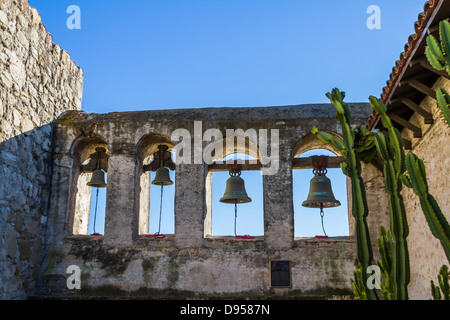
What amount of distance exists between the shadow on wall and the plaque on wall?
3.74 m

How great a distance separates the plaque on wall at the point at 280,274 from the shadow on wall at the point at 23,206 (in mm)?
3745

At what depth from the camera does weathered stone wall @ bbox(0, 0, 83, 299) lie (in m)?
6.54

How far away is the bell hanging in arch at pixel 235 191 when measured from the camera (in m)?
7.70

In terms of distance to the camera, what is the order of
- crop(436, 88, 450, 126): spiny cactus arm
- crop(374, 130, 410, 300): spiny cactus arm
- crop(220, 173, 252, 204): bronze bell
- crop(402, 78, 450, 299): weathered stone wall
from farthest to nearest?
crop(220, 173, 252, 204): bronze bell, crop(402, 78, 450, 299): weathered stone wall, crop(374, 130, 410, 300): spiny cactus arm, crop(436, 88, 450, 126): spiny cactus arm

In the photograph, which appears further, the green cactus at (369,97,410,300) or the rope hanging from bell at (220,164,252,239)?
the rope hanging from bell at (220,164,252,239)

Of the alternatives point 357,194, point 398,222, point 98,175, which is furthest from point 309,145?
point 398,222

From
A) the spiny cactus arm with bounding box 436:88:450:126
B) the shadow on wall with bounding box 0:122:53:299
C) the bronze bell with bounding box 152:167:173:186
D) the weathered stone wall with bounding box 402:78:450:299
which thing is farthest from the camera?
the bronze bell with bounding box 152:167:173:186

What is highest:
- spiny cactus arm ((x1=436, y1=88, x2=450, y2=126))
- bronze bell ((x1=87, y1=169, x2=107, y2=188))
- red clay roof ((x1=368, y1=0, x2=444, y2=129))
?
red clay roof ((x1=368, y1=0, x2=444, y2=129))

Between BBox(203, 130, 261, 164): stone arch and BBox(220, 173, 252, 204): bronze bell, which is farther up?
BBox(203, 130, 261, 164): stone arch

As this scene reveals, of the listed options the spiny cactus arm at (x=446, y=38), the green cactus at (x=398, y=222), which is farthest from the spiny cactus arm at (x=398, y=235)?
the spiny cactus arm at (x=446, y=38)

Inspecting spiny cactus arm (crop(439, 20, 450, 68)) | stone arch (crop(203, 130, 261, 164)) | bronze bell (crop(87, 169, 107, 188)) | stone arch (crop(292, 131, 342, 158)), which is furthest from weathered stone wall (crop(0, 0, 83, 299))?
spiny cactus arm (crop(439, 20, 450, 68))

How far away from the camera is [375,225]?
23.6 ft

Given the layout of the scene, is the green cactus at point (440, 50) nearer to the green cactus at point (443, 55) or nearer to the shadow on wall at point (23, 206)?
the green cactus at point (443, 55)

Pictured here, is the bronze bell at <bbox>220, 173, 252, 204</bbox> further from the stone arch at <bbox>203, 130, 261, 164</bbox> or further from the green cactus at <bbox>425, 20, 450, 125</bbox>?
the green cactus at <bbox>425, 20, 450, 125</bbox>
